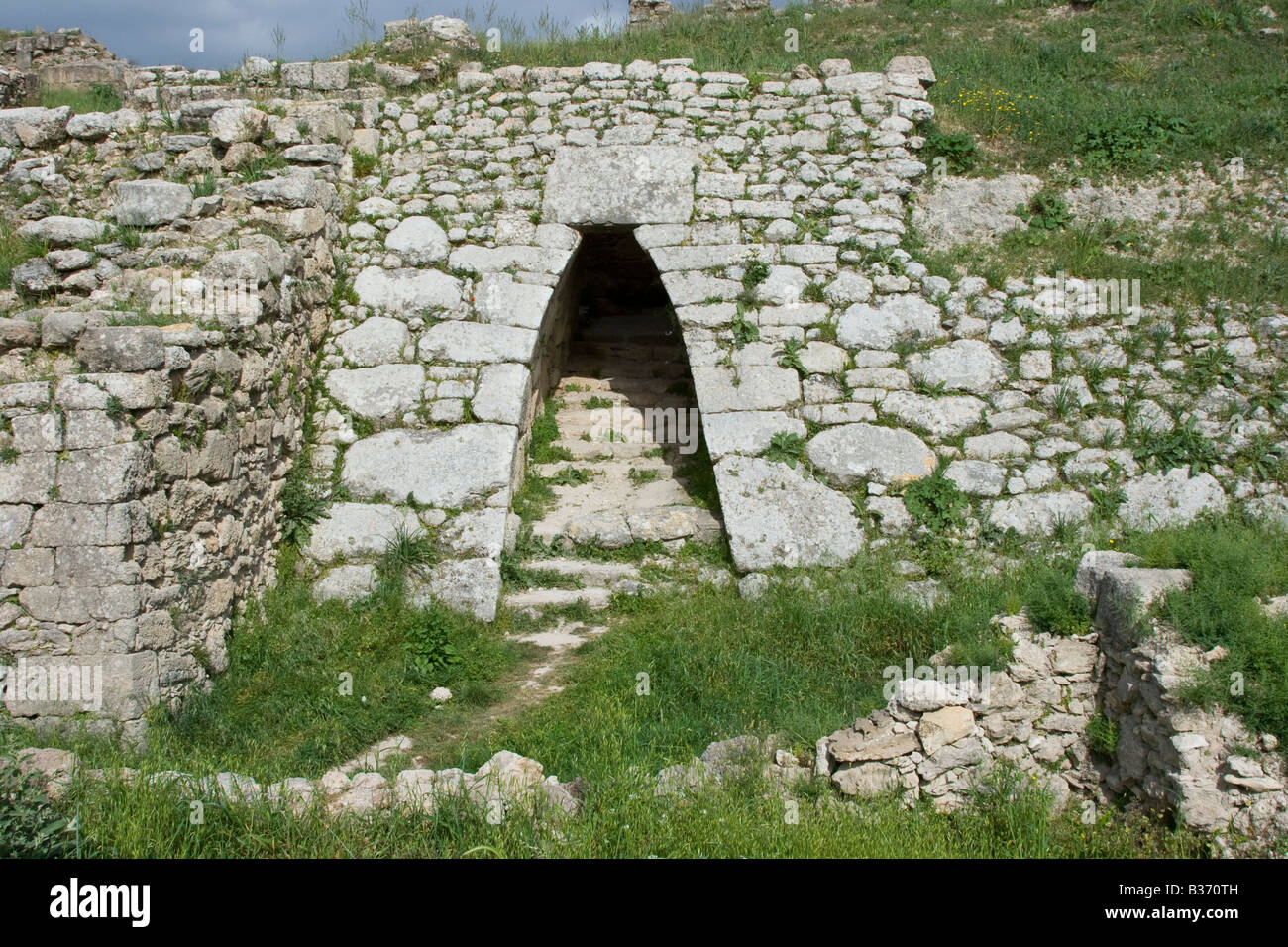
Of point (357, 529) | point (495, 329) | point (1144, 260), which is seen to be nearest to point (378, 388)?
point (495, 329)

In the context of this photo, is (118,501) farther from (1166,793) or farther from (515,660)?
(1166,793)

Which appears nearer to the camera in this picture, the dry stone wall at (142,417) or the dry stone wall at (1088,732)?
the dry stone wall at (1088,732)

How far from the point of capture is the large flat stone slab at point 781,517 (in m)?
6.56

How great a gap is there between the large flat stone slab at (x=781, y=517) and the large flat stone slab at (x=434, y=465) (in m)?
1.64

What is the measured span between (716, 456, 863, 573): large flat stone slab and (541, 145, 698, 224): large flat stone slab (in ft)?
7.53

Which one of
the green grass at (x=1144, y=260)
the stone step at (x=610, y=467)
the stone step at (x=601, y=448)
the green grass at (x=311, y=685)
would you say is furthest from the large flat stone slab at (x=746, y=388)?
the green grass at (x=311, y=685)

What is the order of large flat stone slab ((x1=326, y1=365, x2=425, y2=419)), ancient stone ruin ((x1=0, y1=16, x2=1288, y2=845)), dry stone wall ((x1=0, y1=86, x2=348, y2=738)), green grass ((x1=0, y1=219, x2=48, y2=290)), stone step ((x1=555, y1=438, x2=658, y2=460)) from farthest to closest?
stone step ((x1=555, y1=438, x2=658, y2=460)) → large flat stone slab ((x1=326, y1=365, x2=425, y2=419)) → green grass ((x1=0, y1=219, x2=48, y2=290)) → ancient stone ruin ((x1=0, y1=16, x2=1288, y2=845)) → dry stone wall ((x1=0, y1=86, x2=348, y2=738))

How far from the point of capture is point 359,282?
7.51 metres

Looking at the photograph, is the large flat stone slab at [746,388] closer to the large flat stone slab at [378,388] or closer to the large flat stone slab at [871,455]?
the large flat stone slab at [871,455]

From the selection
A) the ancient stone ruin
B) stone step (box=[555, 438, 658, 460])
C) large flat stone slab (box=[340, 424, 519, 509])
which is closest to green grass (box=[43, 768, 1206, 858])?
the ancient stone ruin

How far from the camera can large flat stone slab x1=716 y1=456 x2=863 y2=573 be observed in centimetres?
656

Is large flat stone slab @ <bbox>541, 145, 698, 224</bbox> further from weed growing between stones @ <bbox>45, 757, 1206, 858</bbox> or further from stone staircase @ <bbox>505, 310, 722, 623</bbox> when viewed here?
weed growing between stones @ <bbox>45, 757, 1206, 858</bbox>

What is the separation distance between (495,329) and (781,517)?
264 centimetres

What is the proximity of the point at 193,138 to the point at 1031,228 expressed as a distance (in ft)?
22.4
